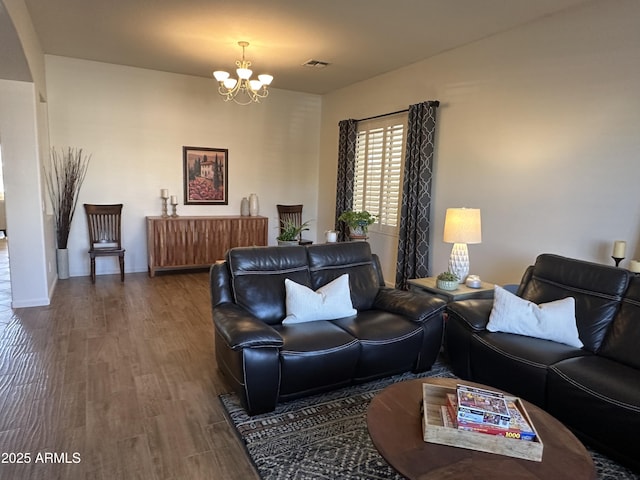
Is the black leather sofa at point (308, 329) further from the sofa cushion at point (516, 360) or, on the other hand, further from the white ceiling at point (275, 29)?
the white ceiling at point (275, 29)

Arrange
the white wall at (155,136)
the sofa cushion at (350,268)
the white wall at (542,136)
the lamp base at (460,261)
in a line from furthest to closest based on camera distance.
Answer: the white wall at (155,136), the lamp base at (460,261), the sofa cushion at (350,268), the white wall at (542,136)

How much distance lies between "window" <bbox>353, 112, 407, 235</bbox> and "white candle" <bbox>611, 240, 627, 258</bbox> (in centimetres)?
278

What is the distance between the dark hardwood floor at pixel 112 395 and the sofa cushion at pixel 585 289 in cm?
238

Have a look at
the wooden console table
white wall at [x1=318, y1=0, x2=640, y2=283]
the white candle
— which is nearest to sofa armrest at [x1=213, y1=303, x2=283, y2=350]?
the white candle

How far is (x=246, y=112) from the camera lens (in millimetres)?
6867

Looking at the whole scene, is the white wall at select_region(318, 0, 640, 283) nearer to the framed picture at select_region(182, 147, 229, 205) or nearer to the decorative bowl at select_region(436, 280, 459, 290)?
the decorative bowl at select_region(436, 280, 459, 290)

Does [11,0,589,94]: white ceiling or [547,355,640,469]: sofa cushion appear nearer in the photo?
[547,355,640,469]: sofa cushion

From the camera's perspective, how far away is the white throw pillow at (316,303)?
3.02 meters

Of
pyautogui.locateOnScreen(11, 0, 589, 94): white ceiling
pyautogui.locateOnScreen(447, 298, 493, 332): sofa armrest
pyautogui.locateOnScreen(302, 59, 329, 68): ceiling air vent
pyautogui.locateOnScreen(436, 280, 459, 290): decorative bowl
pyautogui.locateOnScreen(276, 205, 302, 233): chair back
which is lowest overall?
pyautogui.locateOnScreen(447, 298, 493, 332): sofa armrest

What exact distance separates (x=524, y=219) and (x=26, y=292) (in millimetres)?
5324

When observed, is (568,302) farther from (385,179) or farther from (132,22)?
(132,22)

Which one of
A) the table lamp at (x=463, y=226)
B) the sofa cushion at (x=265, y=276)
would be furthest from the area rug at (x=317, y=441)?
the table lamp at (x=463, y=226)

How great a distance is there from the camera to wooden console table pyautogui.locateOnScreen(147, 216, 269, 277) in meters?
6.07

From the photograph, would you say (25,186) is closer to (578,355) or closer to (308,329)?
(308,329)
